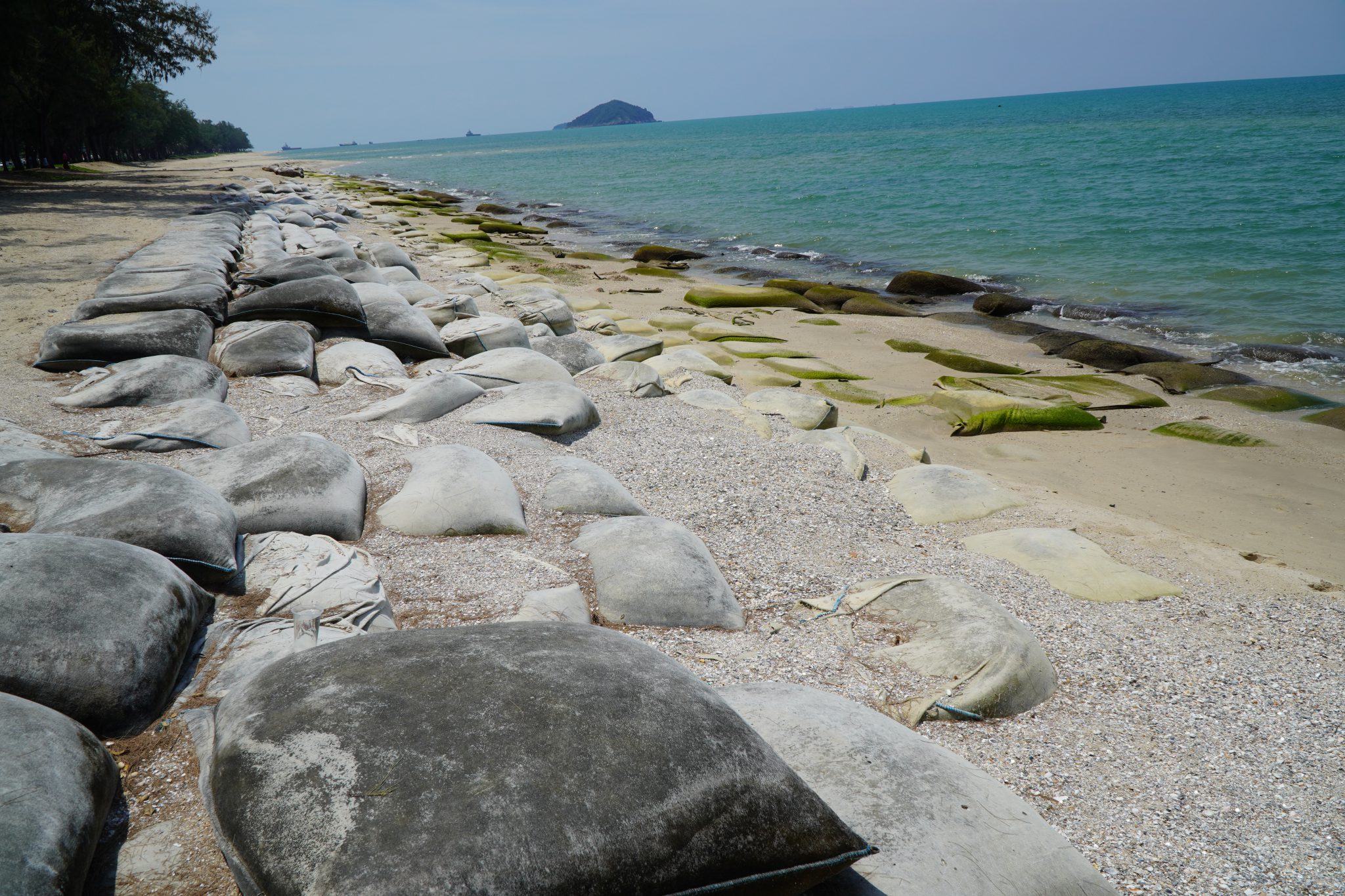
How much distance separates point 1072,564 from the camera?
386cm

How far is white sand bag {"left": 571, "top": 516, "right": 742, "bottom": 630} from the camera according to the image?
3057 millimetres

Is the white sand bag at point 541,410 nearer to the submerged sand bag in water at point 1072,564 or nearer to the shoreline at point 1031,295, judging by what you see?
the submerged sand bag in water at point 1072,564

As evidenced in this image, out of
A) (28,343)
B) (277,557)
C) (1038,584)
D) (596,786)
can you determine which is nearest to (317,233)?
(28,343)

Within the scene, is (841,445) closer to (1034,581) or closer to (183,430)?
(1034,581)

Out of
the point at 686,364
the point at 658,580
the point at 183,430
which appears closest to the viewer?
the point at 658,580

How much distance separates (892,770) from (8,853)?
5.97ft

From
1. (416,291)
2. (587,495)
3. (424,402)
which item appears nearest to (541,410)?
(424,402)

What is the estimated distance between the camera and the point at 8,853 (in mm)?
1313

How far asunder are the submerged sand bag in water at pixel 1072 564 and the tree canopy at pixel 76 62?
20.8m

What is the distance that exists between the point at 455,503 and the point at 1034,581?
270 cm

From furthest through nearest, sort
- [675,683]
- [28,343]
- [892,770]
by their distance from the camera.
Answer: [28,343], [892,770], [675,683]

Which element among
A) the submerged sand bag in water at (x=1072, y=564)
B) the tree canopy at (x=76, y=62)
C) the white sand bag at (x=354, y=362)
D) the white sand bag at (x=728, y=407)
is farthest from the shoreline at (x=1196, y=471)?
the tree canopy at (x=76, y=62)

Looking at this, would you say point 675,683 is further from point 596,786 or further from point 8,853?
point 8,853

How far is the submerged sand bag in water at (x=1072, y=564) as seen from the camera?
3691 mm
